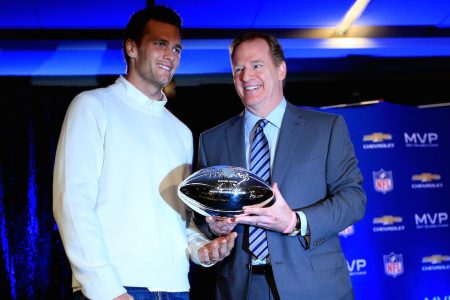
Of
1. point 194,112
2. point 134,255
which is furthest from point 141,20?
point 194,112

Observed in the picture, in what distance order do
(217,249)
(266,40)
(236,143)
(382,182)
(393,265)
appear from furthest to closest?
(382,182), (393,265), (266,40), (236,143), (217,249)

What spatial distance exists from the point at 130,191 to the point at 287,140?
2.11ft

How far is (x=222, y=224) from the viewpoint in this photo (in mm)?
1676

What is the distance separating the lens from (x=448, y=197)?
13.3 feet

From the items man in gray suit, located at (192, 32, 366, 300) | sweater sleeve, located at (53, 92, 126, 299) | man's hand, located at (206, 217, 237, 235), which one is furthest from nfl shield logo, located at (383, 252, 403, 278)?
sweater sleeve, located at (53, 92, 126, 299)

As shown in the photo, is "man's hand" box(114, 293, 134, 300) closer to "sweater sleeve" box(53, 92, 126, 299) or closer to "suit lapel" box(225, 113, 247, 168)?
"sweater sleeve" box(53, 92, 126, 299)

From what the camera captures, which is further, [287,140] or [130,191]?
[287,140]

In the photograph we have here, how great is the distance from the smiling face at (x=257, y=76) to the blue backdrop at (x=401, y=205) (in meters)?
1.98

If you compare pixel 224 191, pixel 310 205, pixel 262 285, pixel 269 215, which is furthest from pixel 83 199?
pixel 310 205

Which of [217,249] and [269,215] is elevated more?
[269,215]

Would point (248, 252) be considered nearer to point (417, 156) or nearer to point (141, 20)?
point (141, 20)

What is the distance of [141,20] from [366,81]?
345 cm

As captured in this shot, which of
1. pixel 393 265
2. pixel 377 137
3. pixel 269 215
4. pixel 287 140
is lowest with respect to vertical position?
pixel 393 265

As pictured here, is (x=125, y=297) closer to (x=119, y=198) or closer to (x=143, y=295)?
(x=143, y=295)
